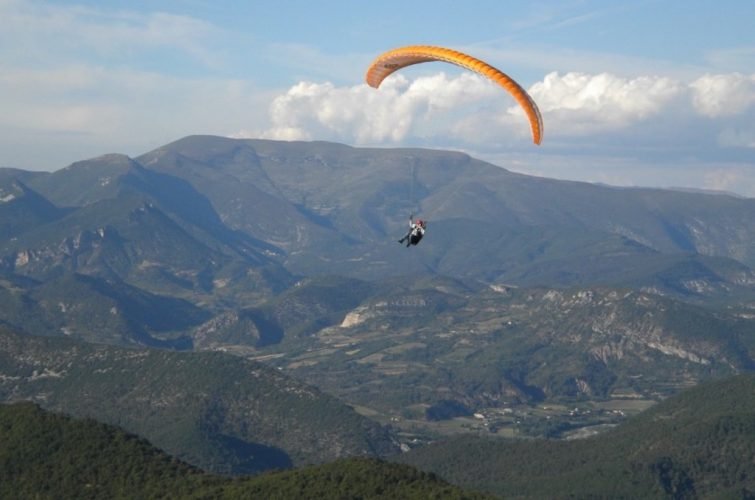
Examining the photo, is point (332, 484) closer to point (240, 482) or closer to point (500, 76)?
point (240, 482)

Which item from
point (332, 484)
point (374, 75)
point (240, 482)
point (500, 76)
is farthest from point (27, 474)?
point (500, 76)

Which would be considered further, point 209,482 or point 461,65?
point 209,482

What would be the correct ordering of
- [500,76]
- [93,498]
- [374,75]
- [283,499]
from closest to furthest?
[500,76] → [374,75] → [283,499] → [93,498]

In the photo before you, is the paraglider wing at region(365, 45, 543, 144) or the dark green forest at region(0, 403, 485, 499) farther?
the dark green forest at region(0, 403, 485, 499)

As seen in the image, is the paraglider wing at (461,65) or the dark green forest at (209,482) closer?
the paraglider wing at (461,65)

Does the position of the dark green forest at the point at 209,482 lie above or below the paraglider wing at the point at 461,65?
below

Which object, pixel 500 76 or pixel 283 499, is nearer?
pixel 500 76

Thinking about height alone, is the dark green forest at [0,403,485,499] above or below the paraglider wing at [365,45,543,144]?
below

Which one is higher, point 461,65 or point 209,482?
point 461,65
